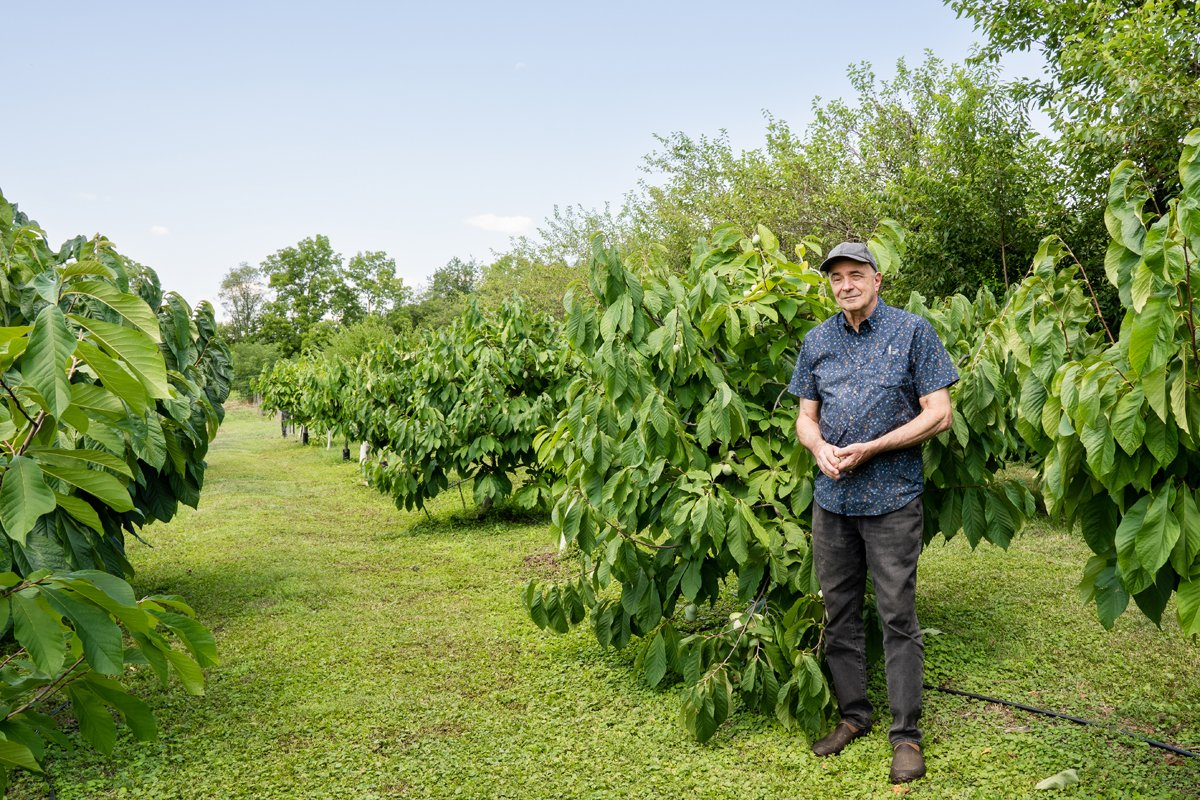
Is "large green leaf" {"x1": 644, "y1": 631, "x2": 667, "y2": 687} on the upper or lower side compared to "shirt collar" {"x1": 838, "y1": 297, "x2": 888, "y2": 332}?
lower

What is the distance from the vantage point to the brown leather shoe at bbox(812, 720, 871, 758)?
12.3 feet

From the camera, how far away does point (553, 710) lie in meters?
4.51

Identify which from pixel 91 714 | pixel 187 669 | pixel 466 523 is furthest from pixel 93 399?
pixel 466 523

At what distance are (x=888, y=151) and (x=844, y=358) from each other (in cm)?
1412

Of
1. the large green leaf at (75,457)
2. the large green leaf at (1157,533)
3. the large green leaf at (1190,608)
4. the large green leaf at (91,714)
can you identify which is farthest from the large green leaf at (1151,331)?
the large green leaf at (91,714)

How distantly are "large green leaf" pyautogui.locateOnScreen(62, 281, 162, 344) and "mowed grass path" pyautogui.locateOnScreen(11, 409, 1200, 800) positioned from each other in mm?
2462

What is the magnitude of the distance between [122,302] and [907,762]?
3.07 meters

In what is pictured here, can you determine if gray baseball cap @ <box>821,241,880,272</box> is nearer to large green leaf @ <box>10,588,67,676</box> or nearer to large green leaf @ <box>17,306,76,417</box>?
large green leaf @ <box>17,306,76,417</box>

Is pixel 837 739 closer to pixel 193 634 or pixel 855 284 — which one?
pixel 855 284

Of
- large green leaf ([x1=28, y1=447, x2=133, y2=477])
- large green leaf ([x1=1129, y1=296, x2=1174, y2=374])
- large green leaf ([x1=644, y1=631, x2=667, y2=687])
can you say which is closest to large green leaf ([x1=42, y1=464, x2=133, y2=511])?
large green leaf ([x1=28, y1=447, x2=133, y2=477])

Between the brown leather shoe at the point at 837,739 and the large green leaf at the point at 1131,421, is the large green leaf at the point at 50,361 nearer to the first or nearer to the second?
the large green leaf at the point at 1131,421

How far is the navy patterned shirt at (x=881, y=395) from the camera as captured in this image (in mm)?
3469

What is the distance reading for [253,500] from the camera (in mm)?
13453

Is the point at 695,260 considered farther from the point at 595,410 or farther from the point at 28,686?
the point at 28,686
